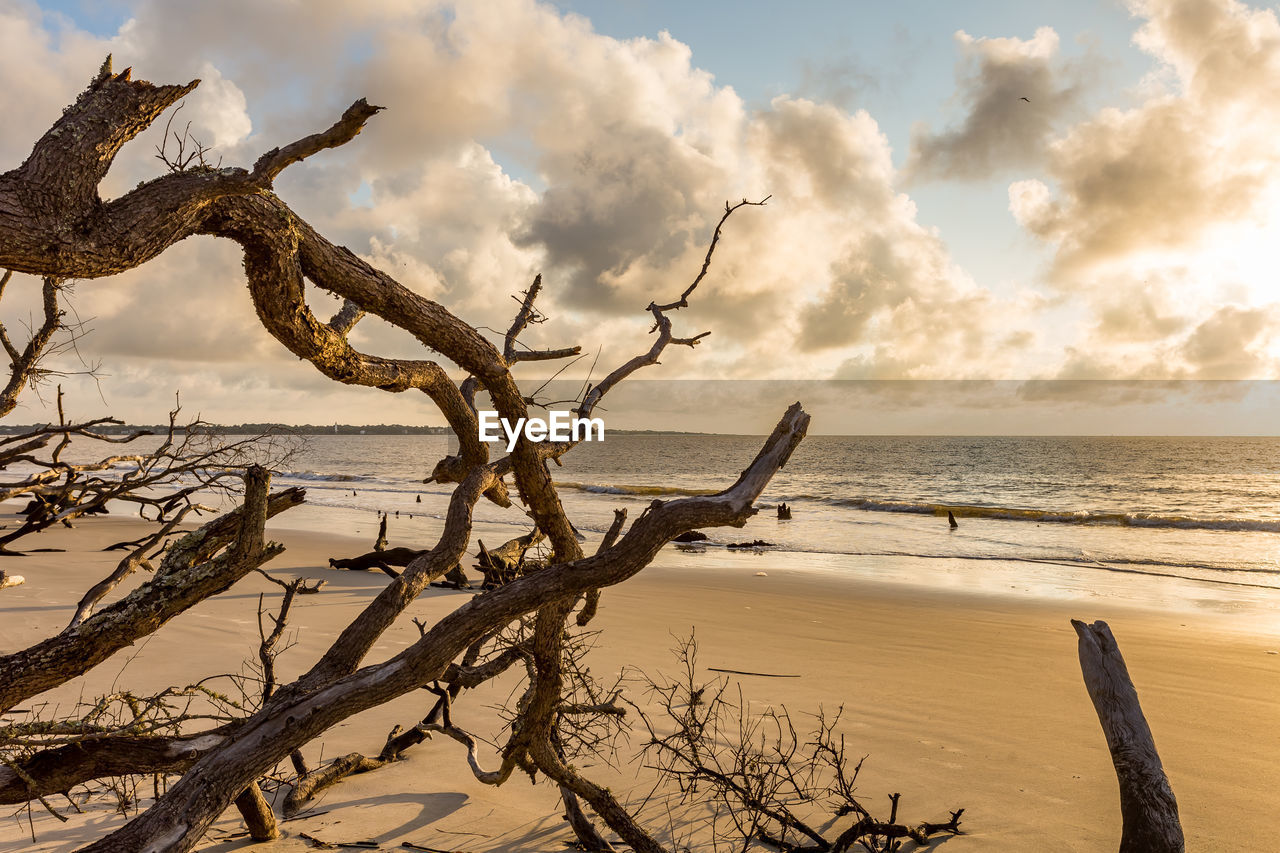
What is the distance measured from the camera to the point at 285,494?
2818 mm

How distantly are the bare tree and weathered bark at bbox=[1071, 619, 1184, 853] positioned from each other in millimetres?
2442

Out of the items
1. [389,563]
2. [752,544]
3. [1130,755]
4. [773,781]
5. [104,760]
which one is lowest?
[752,544]

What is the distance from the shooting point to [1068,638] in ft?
36.8

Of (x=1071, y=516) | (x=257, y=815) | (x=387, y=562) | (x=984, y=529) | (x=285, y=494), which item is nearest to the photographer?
(x=285, y=494)

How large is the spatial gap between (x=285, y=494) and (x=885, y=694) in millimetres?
6814

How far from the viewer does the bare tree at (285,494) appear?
185 centimetres

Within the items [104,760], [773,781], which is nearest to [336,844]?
[104,760]

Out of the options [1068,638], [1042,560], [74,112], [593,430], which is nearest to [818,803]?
[593,430]

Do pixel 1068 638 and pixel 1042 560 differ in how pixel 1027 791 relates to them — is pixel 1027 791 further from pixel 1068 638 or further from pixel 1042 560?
pixel 1042 560

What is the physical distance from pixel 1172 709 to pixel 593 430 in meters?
7.14

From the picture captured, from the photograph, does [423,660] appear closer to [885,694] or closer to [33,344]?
[33,344]

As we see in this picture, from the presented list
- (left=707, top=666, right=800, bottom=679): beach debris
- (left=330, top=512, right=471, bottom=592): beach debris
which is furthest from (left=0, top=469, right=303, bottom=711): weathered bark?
(left=330, top=512, right=471, bottom=592): beach debris

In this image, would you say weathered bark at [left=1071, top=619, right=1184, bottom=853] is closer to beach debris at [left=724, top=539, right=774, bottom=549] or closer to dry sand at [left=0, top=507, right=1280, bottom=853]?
dry sand at [left=0, top=507, right=1280, bottom=853]

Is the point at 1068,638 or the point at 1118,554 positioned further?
the point at 1118,554
